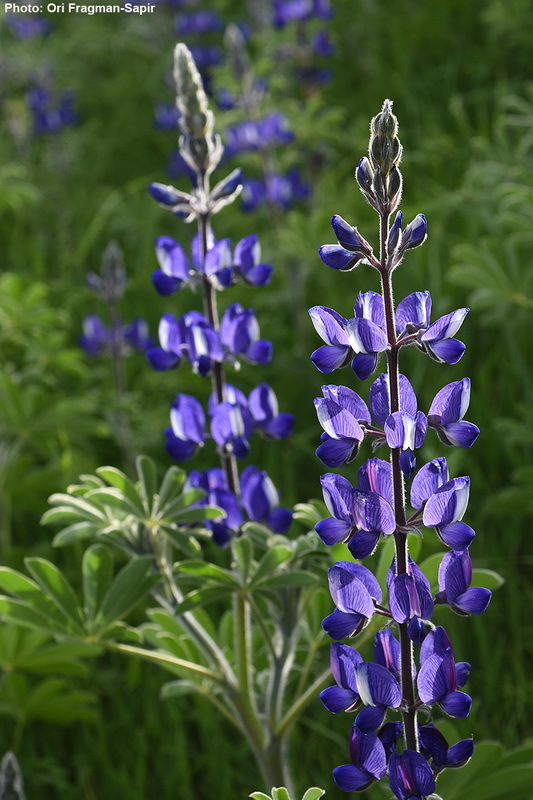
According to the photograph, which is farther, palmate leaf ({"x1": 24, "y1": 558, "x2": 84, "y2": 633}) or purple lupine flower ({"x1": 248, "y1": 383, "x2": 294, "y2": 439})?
purple lupine flower ({"x1": 248, "y1": 383, "x2": 294, "y2": 439})

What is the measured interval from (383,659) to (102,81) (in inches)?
234

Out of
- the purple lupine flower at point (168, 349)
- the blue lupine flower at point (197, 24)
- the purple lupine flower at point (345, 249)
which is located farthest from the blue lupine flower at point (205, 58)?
the purple lupine flower at point (345, 249)

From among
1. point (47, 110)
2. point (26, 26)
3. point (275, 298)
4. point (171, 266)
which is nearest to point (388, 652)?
point (171, 266)

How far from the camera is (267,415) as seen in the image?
6.11ft

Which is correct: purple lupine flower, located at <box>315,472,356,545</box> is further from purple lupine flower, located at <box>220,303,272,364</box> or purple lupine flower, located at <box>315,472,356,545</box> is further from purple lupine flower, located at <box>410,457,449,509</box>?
purple lupine flower, located at <box>220,303,272,364</box>

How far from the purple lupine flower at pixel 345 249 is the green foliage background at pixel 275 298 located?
49.0 inches

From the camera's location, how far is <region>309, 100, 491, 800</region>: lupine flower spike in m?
1.23

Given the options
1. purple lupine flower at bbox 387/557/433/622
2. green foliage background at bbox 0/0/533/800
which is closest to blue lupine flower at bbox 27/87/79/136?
green foliage background at bbox 0/0/533/800

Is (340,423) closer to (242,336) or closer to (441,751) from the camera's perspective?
(441,751)

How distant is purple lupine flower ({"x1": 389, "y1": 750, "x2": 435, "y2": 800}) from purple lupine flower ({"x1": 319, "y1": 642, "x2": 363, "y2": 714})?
3.4 inches

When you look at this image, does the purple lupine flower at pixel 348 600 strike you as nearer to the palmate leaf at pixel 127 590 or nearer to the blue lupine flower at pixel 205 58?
the palmate leaf at pixel 127 590

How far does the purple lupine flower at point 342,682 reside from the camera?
4.15 ft

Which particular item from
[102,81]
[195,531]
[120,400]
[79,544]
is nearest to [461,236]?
[120,400]

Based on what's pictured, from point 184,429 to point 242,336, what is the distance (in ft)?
0.64
